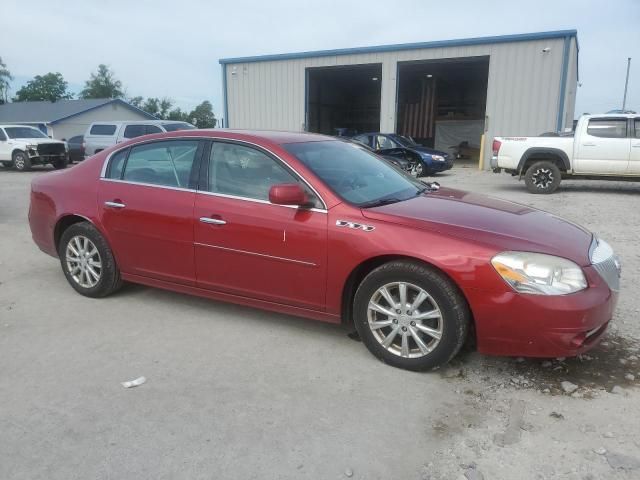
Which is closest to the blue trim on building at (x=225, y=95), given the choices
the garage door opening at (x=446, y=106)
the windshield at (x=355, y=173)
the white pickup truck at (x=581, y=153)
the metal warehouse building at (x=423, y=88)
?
the metal warehouse building at (x=423, y=88)

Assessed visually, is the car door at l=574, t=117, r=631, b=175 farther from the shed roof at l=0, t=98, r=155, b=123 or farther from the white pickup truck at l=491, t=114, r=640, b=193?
the shed roof at l=0, t=98, r=155, b=123

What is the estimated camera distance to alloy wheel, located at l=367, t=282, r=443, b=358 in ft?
10.9

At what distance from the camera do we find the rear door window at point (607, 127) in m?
12.1

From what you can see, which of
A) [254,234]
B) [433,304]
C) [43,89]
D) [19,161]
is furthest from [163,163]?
[43,89]

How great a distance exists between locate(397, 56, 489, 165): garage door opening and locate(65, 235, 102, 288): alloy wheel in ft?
85.1

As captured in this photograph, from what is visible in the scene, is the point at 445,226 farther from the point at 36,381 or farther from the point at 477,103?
the point at 477,103

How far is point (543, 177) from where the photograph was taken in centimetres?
1259

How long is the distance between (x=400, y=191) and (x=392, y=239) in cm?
91

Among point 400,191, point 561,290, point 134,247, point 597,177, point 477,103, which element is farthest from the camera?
point 477,103

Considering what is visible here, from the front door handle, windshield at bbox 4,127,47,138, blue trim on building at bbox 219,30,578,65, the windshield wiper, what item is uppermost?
blue trim on building at bbox 219,30,578,65

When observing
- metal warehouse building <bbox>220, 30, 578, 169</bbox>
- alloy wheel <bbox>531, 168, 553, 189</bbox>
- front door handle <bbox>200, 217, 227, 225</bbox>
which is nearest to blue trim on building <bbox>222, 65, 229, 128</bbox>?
metal warehouse building <bbox>220, 30, 578, 169</bbox>

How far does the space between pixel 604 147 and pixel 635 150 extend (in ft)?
2.05

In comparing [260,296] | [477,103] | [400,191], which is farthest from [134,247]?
[477,103]

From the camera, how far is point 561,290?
3041 millimetres
